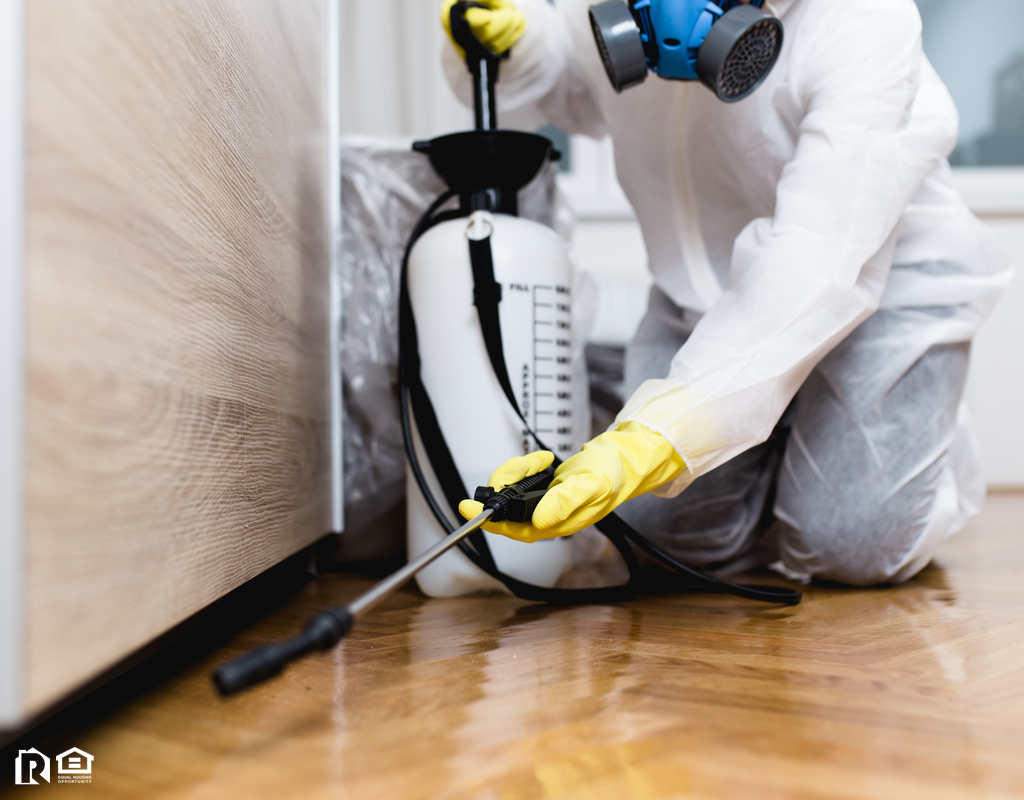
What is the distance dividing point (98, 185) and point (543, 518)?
35 centimetres

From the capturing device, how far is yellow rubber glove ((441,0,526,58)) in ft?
2.70

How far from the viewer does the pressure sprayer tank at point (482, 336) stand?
2.52ft

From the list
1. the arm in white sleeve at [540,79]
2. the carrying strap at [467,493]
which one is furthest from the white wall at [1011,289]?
the carrying strap at [467,493]

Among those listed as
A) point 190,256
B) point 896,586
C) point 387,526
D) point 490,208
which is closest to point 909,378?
point 896,586

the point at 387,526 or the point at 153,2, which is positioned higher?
the point at 153,2

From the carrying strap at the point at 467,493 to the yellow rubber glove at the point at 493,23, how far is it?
0.87 ft

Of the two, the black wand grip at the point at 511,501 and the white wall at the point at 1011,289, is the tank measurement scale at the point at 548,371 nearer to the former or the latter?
the black wand grip at the point at 511,501

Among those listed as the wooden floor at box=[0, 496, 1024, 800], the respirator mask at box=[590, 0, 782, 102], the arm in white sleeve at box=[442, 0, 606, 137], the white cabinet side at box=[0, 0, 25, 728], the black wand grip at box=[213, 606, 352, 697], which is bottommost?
the wooden floor at box=[0, 496, 1024, 800]

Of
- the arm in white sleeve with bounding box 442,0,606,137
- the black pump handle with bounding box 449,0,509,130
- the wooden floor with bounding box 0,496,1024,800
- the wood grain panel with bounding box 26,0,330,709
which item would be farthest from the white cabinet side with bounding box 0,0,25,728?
the arm in white sleeve with bounding box 442,0,606,137

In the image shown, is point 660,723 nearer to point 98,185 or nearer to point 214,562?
point 214,562

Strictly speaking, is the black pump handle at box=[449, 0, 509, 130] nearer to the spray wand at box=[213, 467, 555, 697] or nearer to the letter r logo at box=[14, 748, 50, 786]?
the spray wand at box=[213, 467, 555, 697]

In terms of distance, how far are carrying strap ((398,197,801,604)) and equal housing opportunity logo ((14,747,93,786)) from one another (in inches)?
15.6

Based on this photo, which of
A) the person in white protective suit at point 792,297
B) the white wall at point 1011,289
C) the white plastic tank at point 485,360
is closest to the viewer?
the person in white protective suit at point 792,297

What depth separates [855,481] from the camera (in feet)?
2.81
